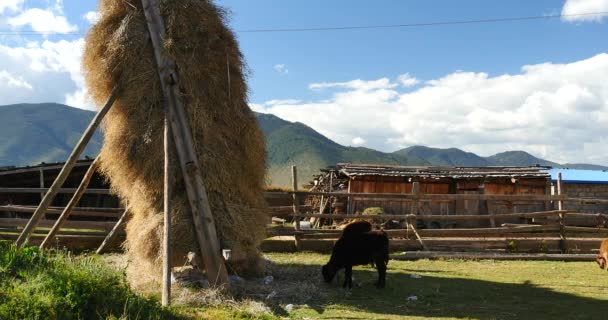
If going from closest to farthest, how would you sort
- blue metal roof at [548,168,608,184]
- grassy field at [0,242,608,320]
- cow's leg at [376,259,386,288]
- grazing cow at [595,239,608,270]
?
grassy field at [0,242,608,320] < cow's leg at [376,259,386,288] < grazing cow at [595,239,608,270] < blue metal roof at [548,168,608,184]

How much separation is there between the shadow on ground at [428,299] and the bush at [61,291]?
214 cm

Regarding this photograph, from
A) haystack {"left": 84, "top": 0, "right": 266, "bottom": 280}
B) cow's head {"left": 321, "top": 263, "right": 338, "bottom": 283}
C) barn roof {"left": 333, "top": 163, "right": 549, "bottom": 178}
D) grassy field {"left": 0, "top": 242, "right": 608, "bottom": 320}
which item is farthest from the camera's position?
barn roof {"left": 333, "top": 163, "right": 549, "bottom": 178}

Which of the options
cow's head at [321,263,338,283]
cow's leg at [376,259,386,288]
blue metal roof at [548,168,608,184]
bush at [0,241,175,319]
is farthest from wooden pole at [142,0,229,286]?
blue metal roof at [548,168,608,184]

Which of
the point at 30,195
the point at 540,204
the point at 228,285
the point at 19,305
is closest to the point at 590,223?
the point at 540,204

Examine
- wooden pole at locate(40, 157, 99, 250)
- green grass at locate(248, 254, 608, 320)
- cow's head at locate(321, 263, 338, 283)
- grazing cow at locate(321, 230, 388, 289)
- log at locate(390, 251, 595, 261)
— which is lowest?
green grass at locate(248, 254, 608, 320)

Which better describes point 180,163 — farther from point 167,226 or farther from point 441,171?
point 441,171

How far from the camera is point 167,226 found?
6.78 metres

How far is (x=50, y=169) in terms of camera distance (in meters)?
21.0

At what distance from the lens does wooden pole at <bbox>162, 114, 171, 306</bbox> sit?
20.7ft

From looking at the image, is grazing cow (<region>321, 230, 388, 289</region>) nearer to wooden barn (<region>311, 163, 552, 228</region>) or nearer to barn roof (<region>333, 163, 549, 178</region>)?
wooden barn (<region>311, 163, 552, 228</region>)

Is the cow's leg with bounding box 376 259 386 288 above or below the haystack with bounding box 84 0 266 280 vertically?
below

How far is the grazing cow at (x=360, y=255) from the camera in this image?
27.5ft

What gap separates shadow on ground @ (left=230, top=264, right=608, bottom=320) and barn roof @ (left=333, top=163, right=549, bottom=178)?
538 inches

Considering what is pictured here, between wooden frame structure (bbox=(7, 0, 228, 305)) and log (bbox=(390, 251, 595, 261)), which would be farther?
log (bbox=(390, 251, 595, 261))
